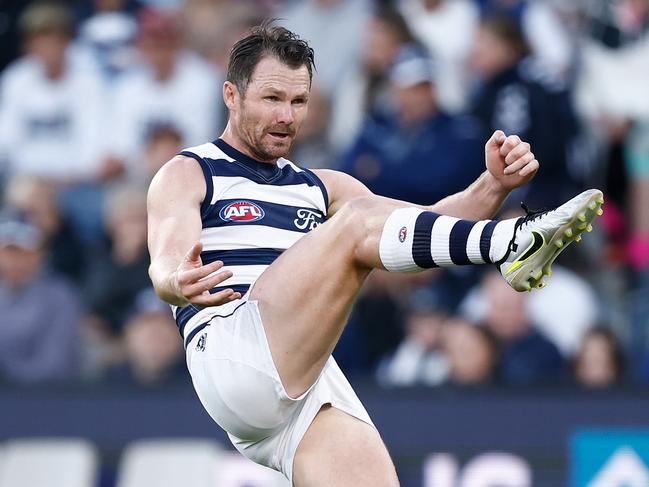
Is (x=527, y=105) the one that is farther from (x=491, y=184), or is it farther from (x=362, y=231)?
(x=362, y=231)

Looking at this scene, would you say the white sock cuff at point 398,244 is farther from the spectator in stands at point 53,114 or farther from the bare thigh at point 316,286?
the spectator in stands at point 53,114

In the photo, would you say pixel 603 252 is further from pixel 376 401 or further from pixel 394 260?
pixel 394 260

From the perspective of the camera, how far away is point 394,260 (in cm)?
505

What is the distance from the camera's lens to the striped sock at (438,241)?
498cm

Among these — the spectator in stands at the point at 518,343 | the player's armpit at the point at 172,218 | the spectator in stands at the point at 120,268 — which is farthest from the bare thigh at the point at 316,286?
the spectator in stands at the point at 120,268

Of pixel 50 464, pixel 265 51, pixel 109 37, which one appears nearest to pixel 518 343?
pixel 50 464

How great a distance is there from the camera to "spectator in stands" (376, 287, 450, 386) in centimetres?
894

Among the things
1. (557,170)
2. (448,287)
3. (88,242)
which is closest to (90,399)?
(88,242)

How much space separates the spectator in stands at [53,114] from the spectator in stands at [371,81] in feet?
6.17

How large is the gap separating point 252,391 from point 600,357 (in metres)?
3.83

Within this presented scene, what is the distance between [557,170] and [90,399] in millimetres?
3496

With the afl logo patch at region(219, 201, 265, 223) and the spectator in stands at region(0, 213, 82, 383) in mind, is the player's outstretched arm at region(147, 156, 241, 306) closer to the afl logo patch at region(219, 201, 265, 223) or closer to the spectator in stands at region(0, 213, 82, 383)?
the afl logo patch at region(219, 201, 265, 223)

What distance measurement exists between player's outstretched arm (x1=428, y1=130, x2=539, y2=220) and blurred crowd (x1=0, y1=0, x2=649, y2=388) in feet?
9.65

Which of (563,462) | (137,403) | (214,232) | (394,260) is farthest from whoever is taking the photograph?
(137,403)
